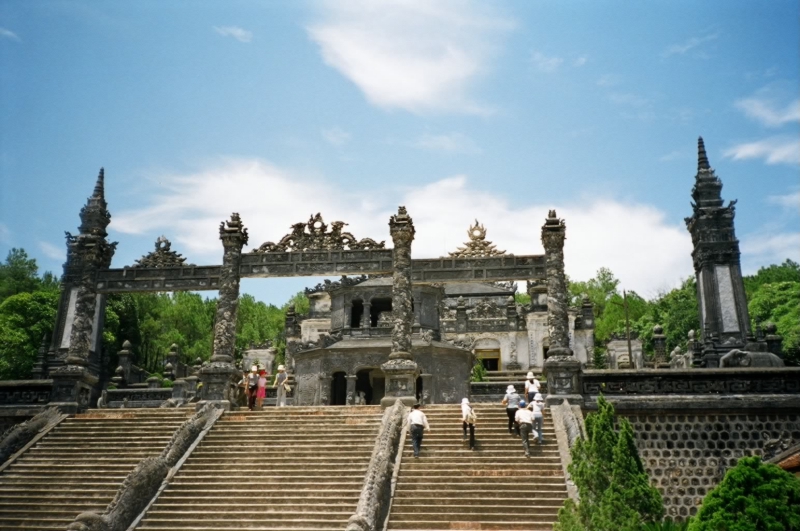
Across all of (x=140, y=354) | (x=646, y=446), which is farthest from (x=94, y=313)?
(x=140, y=354)

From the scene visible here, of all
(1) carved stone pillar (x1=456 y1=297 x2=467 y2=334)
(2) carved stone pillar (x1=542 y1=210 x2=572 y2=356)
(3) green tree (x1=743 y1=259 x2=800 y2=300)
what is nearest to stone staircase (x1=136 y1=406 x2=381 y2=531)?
(2) carved stone pillar (x1=542 y1=210 x2=572 y2=356)

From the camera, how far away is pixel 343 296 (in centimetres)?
3578

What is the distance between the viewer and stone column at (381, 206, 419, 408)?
765 inches

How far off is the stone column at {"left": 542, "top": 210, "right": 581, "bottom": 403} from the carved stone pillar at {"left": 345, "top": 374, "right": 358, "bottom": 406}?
12.3m

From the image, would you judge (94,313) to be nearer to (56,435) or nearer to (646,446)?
(56,435)

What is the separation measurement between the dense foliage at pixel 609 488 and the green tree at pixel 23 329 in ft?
112

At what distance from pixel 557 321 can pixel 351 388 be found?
1284cm

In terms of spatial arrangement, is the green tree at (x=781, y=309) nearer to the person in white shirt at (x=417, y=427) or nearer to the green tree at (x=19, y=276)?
the person in white shirt at (x=417, y=427)

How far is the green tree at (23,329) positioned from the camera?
1497 inches

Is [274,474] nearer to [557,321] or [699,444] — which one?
[557,321]

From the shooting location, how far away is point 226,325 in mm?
21156

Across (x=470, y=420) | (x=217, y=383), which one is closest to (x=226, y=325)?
(x=217, y=383)

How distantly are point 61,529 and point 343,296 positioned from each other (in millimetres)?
22977

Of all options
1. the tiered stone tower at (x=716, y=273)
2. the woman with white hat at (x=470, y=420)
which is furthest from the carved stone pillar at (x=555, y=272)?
the tiered stone tower at (x=716, y=273)
